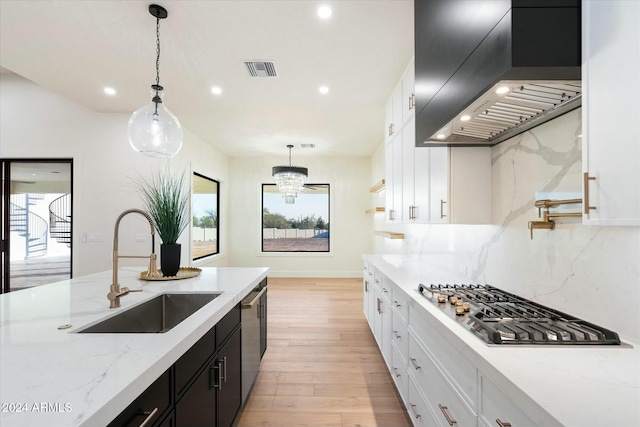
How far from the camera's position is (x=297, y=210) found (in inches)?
304

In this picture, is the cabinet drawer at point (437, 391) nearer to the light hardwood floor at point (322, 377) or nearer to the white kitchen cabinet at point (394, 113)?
the light hardwood floor at point (322, 377)

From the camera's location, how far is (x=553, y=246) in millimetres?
1562

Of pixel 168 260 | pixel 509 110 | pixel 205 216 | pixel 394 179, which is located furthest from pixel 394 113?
pixel 205 216

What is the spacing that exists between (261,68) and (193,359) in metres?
2.65

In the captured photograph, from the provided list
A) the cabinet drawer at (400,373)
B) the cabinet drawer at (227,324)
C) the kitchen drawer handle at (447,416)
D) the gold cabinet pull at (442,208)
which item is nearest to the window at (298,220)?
the cabinet drawer at (400,373)

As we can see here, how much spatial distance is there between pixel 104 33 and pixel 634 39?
10.6 ft

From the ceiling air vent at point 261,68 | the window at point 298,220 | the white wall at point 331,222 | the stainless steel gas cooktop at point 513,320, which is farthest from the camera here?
the window at point 298,220

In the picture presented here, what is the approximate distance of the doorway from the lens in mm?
4395

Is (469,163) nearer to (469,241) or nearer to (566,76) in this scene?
(469,241)

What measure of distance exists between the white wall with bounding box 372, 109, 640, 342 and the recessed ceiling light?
152 cm

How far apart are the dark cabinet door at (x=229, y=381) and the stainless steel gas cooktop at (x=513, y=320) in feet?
3.99

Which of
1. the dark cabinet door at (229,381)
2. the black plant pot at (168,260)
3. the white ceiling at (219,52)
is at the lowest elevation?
the dark cabinet door at (229,381)

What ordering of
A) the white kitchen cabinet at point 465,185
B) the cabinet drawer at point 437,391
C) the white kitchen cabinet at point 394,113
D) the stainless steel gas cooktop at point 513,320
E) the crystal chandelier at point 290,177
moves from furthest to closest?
the crystal chandelier at point 290,177, the white kitchen cabinet at point 394,113, the white kitchen cabinet at point 465,185, the cabinet drawer at point 437,391, the stainless steel gas cooktop at point 513,320

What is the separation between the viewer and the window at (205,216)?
620cm
